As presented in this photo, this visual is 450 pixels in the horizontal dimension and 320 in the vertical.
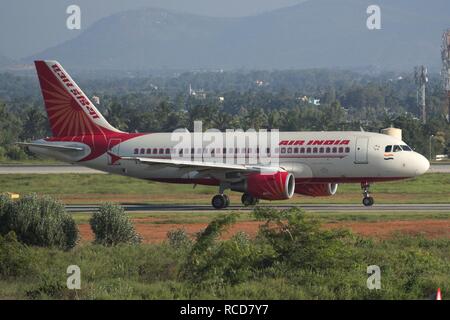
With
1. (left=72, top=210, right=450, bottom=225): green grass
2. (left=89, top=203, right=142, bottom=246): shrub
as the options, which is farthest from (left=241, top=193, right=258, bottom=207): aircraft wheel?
(left=89, top=203, right=142, bottom=246): shrub

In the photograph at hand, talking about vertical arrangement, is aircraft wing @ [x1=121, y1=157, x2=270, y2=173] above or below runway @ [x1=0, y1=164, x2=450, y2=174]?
above

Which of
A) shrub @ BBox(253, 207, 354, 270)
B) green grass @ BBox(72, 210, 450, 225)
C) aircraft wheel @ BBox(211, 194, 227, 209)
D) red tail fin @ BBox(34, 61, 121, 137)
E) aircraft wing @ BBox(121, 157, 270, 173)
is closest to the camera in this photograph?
shrub @ BBox(253, 207, 354, 270)

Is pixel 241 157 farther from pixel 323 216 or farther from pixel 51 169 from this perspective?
pixel 51 169

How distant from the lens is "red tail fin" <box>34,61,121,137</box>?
199ft

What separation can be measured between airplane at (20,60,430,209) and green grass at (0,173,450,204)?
4214mm

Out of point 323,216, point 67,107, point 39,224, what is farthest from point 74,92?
point 39,224

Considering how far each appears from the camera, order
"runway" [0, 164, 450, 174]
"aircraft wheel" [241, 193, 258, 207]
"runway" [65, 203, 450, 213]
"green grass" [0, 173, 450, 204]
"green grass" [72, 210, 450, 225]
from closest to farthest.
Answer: "green grass" [72, 210, 450, 225] → "runway" [65, 203, 450, 213] → "aircraft wheel" [241, 193, 258, 207] → "green grass" [0, 173, 450, 204] → "runway" [0, 164, 450, 174]

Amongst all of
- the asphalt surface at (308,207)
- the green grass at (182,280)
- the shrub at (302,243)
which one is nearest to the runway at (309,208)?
the asphalt surface at (308,207)

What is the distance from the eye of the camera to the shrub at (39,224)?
3981 cm

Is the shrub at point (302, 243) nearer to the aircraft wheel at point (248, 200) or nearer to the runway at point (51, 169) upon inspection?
the aircraft wheel at point (248, 200)

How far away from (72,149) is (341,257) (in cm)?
3073

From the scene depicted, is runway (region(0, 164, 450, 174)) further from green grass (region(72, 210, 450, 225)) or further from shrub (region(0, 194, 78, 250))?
shrub (region(0, 194, 78, 250))

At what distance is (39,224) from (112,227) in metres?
3.25
